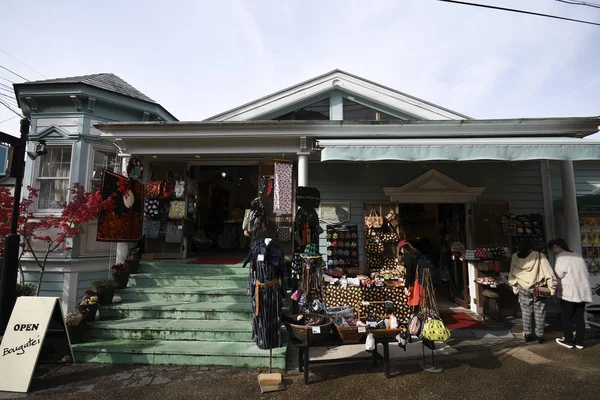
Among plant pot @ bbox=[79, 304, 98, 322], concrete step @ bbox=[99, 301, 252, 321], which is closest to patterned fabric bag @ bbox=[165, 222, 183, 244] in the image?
concrete step @ bbox=[99, 301, 252, 321]

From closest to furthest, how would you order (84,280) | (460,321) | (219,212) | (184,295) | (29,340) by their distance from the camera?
1. (29,340)
2. (184,295)
3. (460,321)
4. (84,280)
5. (219,212)

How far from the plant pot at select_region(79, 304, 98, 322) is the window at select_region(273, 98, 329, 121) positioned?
625 centimetres

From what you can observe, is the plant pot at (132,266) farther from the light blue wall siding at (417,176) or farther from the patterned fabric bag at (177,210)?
the light blue wall siding at (417,176)

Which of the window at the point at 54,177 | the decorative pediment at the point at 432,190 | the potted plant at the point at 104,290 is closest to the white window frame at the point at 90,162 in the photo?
the window at the point at 54,177

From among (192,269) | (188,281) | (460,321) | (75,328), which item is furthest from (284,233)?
(460,321)

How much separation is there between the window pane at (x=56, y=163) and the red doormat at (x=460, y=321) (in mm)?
9596

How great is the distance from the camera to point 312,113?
8.70 metres

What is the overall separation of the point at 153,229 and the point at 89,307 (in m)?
2.47

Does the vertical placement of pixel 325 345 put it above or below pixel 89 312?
below

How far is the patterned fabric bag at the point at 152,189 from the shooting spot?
23.7 ft

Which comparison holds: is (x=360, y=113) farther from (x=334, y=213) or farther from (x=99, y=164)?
(x=99, y=164)

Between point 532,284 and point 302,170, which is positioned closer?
point 532,284

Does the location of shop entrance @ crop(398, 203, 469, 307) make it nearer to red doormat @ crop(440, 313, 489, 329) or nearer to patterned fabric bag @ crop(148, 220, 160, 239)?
red doormat @ crop(440, 313, 489, 329)

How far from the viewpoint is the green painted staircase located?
4430 mm
